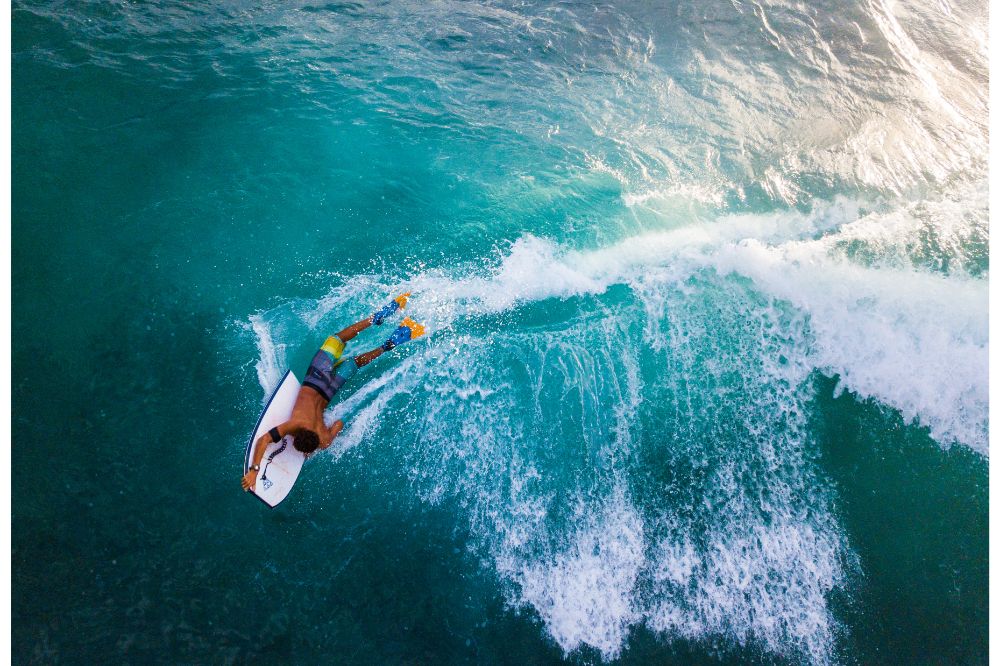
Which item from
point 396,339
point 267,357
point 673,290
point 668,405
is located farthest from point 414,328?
point 673,290

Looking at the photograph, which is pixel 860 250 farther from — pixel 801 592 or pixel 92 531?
pixel 92 531

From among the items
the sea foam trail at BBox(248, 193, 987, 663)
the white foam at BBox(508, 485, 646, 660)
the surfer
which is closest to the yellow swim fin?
the surfer

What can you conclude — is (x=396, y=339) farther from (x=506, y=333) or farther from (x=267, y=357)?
(x=267, y=357)

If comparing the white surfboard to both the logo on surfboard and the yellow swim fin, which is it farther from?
the yellow swim fin

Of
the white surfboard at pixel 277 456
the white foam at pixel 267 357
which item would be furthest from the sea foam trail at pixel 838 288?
the white surfboard at pixel 277 456

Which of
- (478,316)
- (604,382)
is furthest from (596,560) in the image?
(478,316)
